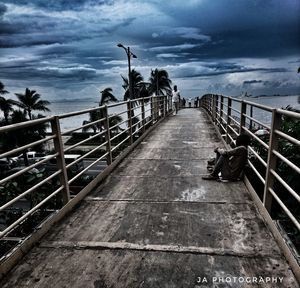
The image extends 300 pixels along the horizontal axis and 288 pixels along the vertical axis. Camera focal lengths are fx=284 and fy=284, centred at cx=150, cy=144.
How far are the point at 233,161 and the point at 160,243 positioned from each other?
8.03ft

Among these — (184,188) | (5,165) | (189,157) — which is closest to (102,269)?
(184,188)

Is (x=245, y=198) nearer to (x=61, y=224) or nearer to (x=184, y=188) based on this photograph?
(x=184, y=188)

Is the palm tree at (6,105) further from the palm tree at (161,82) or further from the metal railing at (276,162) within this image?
the metal railing at (276,162)

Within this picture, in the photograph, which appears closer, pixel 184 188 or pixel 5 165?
pixel 184 188

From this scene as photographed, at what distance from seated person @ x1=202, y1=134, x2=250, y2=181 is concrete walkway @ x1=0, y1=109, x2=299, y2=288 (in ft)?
0.71

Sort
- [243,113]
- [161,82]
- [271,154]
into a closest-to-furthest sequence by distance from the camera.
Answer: [271,154], [243,113], [161,82]

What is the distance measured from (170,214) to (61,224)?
1376 millimetres

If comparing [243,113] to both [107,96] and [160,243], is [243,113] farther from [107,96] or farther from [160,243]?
[107,96]

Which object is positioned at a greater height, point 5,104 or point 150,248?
point 150,248

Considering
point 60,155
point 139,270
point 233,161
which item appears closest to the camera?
point 139,270

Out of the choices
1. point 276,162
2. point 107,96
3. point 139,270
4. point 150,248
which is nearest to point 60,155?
point 150,248

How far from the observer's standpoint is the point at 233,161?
4.91 m

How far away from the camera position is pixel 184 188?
181 inches

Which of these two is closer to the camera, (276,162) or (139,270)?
(139,270)
